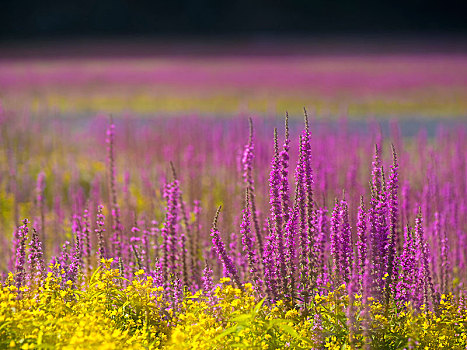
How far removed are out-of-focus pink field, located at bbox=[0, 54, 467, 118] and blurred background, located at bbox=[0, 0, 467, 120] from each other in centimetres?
7

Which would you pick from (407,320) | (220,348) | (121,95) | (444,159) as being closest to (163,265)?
(220,348)

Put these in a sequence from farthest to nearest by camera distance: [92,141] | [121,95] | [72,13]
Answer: [72,13]
[121,95]
[92,141]

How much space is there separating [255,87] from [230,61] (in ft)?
42.0

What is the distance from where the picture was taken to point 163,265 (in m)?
6.16

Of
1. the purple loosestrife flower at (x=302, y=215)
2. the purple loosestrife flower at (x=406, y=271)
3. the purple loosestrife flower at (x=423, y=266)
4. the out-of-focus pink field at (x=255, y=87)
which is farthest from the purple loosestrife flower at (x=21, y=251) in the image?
the out-of-focus pink field at (x=255, y=87)

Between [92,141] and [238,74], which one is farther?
[238,74]

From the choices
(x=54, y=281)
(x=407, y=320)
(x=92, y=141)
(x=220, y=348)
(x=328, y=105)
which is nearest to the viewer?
(x=220, y=348)

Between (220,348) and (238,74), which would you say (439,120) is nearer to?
(238,74)

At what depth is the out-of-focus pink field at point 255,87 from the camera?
2631 cm

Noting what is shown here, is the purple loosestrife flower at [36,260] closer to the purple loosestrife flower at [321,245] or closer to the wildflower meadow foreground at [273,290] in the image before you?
the wildflower meadow foreground at [273,290]

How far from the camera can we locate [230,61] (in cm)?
4331

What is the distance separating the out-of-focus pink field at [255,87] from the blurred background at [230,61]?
0.07 metres

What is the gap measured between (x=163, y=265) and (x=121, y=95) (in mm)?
27805

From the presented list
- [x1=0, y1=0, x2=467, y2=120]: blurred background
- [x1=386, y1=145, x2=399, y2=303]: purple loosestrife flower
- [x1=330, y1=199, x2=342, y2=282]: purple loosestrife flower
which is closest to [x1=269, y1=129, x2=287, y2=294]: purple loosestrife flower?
[x1=330, y1=199, x2=342, y2=282]: purple loosestrife flower
